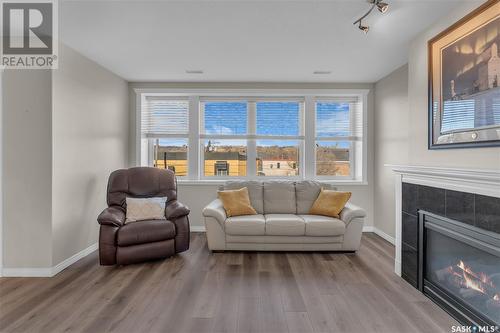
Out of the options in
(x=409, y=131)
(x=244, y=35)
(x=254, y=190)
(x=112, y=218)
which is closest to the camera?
(x=244, y=35)

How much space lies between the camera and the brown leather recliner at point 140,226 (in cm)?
307

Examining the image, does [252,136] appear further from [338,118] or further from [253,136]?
[338,118]

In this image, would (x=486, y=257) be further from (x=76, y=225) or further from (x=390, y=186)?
(x=76, y=225)

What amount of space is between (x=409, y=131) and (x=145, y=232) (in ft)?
10.8

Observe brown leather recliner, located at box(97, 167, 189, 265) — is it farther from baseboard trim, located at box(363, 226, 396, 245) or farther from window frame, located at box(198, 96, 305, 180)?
baseboard trim, located at box(363, 226, 396, 245)

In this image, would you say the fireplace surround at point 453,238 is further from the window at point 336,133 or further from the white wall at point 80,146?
the white wall at point 80,146

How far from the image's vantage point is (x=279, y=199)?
13.5 ft

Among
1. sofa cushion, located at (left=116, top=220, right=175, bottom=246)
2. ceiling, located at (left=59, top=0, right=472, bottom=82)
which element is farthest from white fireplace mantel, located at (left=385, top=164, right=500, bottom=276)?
sofa cushion, located at (left=116, top=220, right=175, bottom=246)

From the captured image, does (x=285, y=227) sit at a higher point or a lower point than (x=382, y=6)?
lower

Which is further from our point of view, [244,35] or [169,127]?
[169,127]

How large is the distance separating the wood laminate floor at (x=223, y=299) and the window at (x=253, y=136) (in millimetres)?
1823

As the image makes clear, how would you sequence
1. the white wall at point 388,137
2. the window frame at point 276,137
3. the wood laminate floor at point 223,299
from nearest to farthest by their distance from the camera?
the wood laminate floor at point 223,299 → the white wall at point 388,137 → the window frame at point 276,137

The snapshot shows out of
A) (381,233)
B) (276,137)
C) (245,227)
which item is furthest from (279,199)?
(381,233)

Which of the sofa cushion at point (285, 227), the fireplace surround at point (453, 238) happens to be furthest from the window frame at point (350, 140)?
the fireplace surround at point (453, 238)
